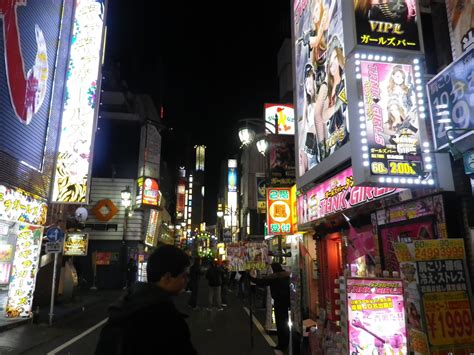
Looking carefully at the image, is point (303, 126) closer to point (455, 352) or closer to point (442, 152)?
point (442, 152)

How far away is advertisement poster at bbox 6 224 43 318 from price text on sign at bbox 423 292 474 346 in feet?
42.6

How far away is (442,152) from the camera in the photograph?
5.86m

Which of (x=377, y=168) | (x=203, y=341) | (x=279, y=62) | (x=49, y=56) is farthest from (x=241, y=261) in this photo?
(x=279, y=62)

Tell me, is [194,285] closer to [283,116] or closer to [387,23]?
[283,116]

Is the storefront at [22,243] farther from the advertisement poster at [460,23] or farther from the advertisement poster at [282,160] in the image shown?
the advertisement poster at [460,23]

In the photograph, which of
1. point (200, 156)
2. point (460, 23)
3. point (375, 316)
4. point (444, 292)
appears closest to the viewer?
point (444, 292)

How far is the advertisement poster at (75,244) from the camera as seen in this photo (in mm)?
17391

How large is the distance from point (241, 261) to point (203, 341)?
3.61m

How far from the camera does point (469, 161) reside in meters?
5.29

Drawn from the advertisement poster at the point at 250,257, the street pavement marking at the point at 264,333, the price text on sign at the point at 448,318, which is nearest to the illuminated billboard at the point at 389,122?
the price text on sign at the point at 448,318

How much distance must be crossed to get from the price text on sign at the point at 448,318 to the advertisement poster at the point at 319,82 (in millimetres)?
5035

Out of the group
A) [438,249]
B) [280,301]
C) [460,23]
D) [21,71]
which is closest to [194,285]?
[280,301]

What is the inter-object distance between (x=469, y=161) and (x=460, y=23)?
2.41 meters

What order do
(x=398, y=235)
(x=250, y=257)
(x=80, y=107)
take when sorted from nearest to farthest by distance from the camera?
1. (x=398, y=235)
2. (x=250, y=257)
3. (x=80, y=107)
